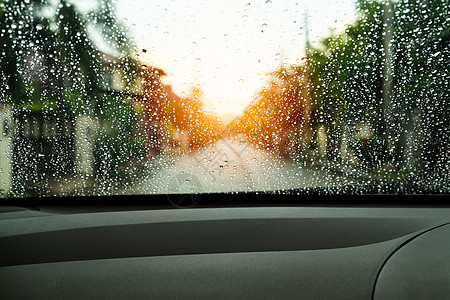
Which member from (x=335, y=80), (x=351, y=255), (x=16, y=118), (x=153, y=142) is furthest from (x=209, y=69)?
(x=351, y=255)

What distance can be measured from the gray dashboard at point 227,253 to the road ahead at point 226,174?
171 millimetres

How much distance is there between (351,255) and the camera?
93.2 inches

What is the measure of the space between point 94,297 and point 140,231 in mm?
666

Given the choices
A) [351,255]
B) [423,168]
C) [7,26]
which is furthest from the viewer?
[423,168]

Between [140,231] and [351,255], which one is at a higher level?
[140,231]

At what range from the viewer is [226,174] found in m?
2.83

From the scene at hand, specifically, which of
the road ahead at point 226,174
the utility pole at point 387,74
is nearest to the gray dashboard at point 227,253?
the road ahead at point 226,174

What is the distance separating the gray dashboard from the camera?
2.01m

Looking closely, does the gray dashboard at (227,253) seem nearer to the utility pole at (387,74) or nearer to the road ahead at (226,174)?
the road ahead at (226,174)

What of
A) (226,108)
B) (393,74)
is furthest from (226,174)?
(393,74)

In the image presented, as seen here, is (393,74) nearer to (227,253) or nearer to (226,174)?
(226,174)

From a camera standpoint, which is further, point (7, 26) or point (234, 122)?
point (234, 122)

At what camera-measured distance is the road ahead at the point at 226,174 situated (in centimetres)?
281

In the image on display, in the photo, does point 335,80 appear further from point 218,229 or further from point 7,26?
point 7,26
